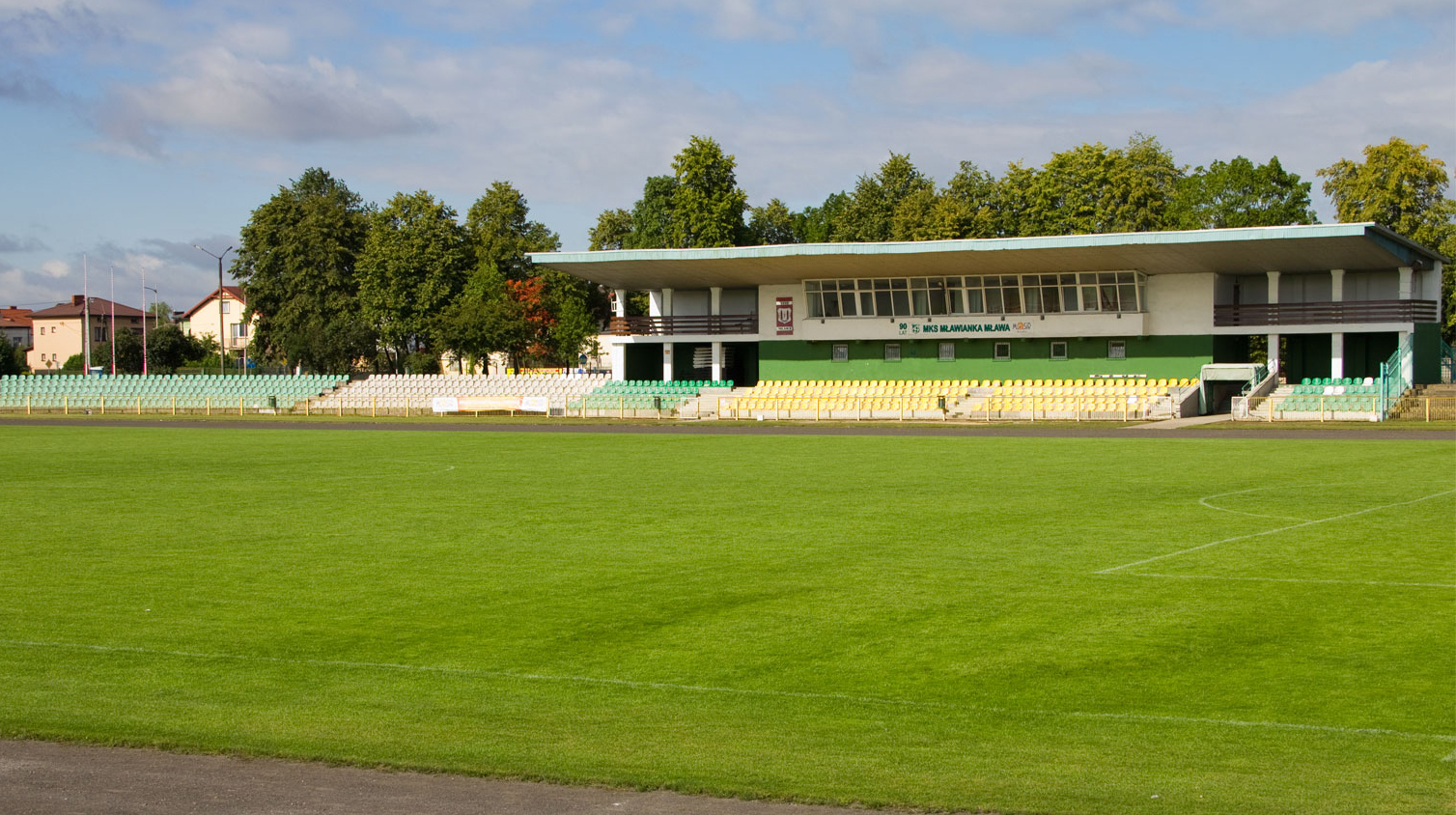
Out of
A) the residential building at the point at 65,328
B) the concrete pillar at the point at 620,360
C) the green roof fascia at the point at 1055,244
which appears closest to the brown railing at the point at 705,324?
the concrete pillar at the point at 620,360

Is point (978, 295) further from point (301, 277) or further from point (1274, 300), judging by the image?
point (301, 277)

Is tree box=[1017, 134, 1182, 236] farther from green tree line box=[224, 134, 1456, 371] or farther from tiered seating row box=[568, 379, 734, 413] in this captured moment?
tiered seating row box=[568, 379, 734, 413]

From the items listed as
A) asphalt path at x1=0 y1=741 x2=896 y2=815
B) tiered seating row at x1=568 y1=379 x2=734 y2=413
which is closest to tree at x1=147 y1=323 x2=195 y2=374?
tiered seating row at x1=568 y1=379 x2=734 y2=413

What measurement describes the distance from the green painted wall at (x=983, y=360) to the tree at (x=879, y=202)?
30.7m

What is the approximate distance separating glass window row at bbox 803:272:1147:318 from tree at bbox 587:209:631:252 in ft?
145

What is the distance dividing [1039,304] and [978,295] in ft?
9.62

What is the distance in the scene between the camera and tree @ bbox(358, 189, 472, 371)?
290ft

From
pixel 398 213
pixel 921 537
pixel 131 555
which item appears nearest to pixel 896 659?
pixel 921 537

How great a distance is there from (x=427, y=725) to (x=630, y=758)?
1.63 m

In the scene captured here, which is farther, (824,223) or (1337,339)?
(824,223)

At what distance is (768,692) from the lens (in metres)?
9.94

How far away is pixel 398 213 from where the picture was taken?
307 ft

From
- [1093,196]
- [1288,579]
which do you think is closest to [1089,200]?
[1093,196]

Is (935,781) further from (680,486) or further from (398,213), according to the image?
(398,213)
